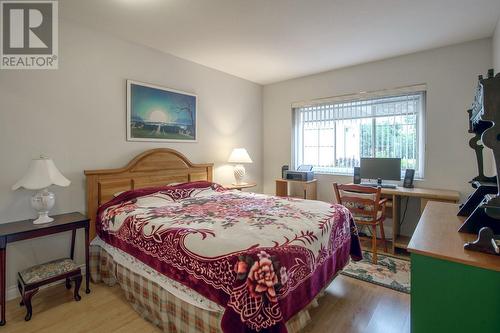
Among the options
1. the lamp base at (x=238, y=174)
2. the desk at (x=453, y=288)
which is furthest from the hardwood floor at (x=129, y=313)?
the lamp base at (x=238, y=174)

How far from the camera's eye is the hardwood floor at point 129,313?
182cm

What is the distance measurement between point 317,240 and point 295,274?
1.24 ft

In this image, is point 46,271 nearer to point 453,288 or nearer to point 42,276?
point 42,276

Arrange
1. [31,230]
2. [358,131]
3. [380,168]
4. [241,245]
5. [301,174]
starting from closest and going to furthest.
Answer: [241,245], [31,230], [380,168], [358,131], [301,174]

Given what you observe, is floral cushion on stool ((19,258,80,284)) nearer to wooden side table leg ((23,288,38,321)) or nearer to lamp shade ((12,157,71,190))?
wooden side table leg ((23,288,38,321))

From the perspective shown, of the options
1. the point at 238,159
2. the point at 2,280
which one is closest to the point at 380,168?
the point at 238,159

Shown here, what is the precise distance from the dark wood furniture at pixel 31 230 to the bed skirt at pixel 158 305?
6.7 inches

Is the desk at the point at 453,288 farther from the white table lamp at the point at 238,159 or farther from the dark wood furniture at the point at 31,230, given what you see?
the white table lamp at the point at 238,159

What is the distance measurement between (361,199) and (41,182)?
299cm

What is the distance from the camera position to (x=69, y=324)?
1.87 meters

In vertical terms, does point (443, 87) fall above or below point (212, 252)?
above

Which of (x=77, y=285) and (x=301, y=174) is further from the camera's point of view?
(x=301, y=174)

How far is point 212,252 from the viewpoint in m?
1.50

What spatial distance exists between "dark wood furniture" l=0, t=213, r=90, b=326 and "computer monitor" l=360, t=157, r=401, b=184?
332 cm
